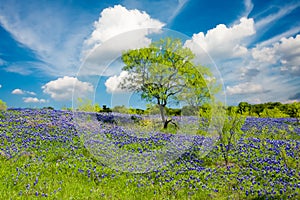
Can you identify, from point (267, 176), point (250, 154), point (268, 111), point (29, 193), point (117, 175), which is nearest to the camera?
point (29, 193)

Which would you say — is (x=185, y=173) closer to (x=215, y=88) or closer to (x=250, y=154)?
(x=215, y=88)

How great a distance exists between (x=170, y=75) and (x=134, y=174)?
389cm

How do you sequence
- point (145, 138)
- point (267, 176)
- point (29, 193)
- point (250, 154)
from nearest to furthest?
point (29, 193) < point (267, 176) < point (250, 154) < point (145, 138)

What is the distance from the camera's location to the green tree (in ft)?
36.6

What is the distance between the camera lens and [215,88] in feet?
36.2

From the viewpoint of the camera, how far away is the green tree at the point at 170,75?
11148mm

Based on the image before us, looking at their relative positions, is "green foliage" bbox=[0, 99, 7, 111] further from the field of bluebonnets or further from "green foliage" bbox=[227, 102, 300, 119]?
"green foliage" bbox=[227, 102, 300, 119]

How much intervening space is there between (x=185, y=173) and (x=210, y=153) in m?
3.08

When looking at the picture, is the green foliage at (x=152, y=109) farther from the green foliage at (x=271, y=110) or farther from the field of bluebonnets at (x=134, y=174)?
Answer: the green foliage at (x=271, y=110)

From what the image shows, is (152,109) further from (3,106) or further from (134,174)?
(3,106)

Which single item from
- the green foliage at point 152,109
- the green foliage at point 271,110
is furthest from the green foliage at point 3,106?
the green foliage at point 271,110

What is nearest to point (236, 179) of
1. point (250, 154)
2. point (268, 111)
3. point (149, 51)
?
point (250, 154)

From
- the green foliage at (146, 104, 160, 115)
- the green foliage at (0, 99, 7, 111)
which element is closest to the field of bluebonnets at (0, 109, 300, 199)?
the green foliage at (146, 104, 160, 115)

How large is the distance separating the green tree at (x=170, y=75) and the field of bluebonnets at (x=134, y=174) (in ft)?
7.83
